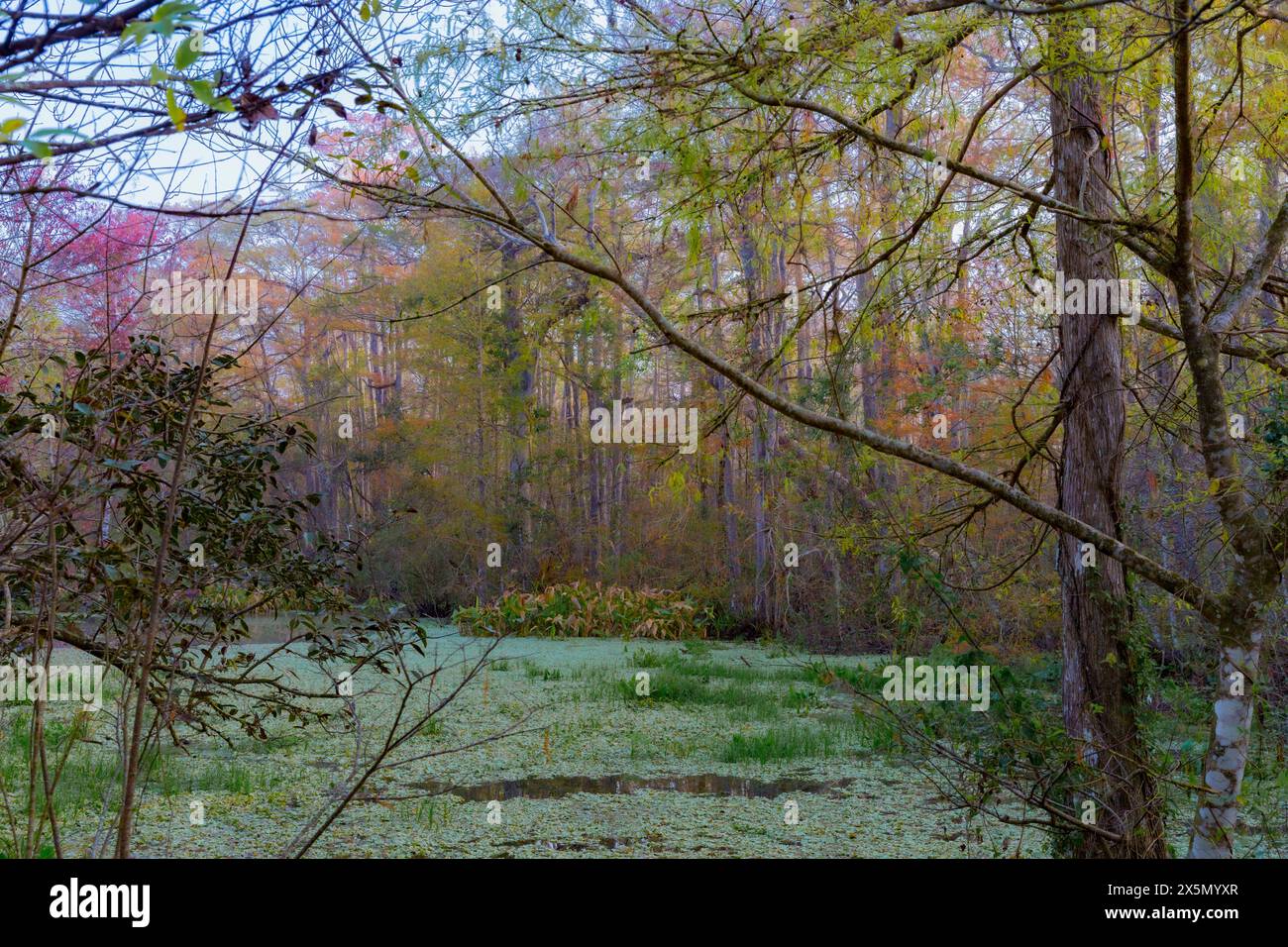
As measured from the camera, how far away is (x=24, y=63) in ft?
5.35

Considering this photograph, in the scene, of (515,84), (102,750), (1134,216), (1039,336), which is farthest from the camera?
(1039,336)

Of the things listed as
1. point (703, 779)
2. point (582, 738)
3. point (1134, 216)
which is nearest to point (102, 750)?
point (582, 738)

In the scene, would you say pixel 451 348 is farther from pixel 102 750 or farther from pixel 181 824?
pixel 181 824

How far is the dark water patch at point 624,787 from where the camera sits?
5234 mm

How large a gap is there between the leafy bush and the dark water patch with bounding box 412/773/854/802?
6.05 metres

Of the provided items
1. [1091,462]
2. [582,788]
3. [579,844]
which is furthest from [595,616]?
[1091,462]

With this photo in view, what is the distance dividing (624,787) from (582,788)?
0.21 meters

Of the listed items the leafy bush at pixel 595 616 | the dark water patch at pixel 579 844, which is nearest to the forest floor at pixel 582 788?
the dark water patch at pixel 579 844

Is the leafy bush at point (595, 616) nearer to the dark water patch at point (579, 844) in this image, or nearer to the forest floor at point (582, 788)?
the forest floor at point (582, 788)

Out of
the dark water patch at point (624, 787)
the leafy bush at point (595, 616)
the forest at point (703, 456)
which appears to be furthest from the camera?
the leafy bush at point (595, 616)

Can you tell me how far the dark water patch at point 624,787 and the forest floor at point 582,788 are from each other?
1 cm

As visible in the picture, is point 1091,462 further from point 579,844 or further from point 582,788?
point 582,788

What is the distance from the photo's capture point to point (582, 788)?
533cm
